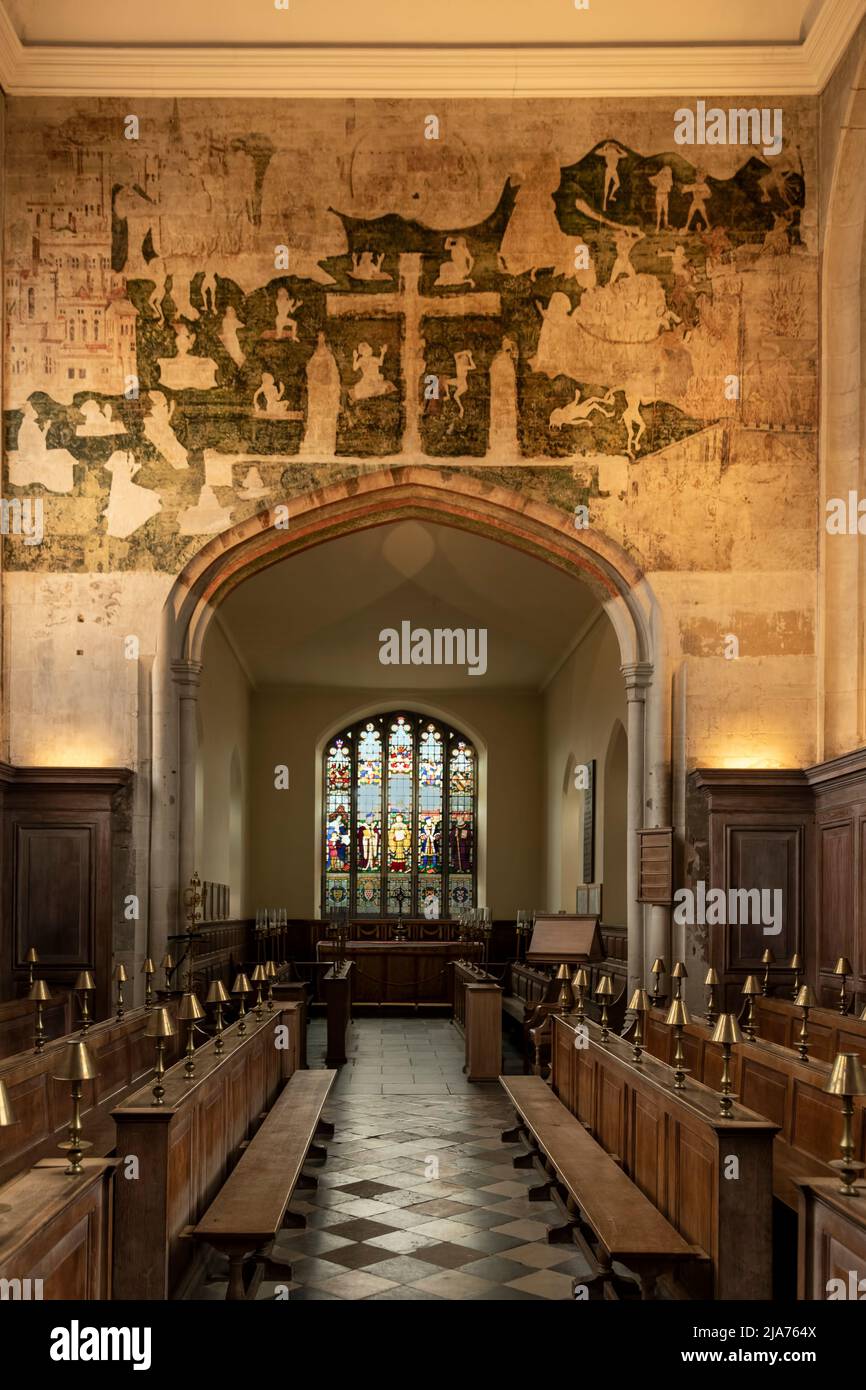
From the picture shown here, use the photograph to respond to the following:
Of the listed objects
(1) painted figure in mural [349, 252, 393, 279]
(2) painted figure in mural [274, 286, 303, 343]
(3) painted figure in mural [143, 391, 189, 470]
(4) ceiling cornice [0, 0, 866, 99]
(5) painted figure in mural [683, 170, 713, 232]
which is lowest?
(3) painted figure in mural [143, 391, 189, 470]

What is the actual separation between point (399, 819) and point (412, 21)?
48.8 ft

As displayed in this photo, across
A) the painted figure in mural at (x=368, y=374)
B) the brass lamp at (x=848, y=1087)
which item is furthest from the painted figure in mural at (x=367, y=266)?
the brass lamp at (x=848, y=1087)

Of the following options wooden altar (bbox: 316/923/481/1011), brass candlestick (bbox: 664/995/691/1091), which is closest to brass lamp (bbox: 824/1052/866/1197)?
brass candlestick (bbox: 664/995/691/1091)

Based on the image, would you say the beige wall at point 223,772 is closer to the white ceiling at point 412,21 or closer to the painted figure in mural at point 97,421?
the painted figure in mural at point 97,421

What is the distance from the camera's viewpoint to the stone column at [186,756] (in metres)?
13.0

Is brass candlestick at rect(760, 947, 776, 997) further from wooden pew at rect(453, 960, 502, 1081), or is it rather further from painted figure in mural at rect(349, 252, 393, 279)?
painted figure in mural at rect(349, 252, 393, 279)

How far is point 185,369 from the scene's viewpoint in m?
13.0

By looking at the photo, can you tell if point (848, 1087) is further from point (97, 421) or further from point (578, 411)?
point (97, 421)

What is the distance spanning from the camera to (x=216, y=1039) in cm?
737

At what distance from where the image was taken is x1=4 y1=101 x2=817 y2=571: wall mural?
12.9m

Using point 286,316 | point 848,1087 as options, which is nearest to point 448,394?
point 286,316

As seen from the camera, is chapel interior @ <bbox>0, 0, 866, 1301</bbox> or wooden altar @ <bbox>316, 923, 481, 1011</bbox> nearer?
chapel interior @ <bbox>0, 0, 866, 1301</bbox>

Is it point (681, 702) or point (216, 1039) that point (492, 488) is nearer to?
point (681, 702)

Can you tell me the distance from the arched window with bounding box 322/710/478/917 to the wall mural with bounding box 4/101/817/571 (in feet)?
41.0
